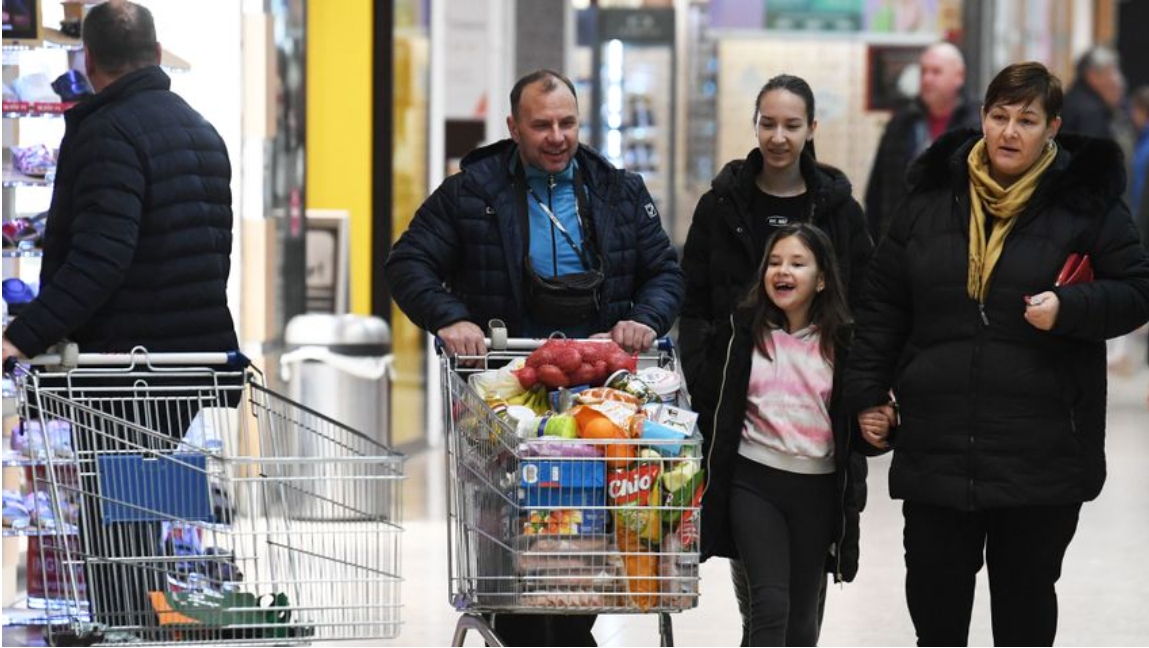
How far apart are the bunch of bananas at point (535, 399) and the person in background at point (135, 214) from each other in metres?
1.31

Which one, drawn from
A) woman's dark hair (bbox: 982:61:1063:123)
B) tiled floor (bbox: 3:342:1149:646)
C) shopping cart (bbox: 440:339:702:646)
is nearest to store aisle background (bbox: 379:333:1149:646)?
tiled floor (bbox: 3:342:1149:646)

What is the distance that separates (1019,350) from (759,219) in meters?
1.05

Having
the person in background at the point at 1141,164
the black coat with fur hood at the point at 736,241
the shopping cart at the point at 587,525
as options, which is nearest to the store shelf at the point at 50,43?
the black coat with fur hood at the point at 736,241

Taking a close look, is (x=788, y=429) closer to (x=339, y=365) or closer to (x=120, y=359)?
(x=120, y=359)

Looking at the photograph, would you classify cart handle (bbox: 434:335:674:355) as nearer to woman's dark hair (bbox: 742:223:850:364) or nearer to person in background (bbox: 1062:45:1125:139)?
woman's dark hair (bbox: 742:223:850:364)

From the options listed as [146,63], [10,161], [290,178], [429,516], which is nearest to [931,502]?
[146,63]

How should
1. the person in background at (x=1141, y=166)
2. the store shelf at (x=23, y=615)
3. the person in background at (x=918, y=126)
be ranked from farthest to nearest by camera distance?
1. the person in background at (x=1141, y=166)
2. the person in background at (x=918, y=126)
3. the store shelf at (x=23, y=615)

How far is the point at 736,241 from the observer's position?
572 cm

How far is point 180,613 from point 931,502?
1706mm

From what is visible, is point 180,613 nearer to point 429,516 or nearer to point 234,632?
point 234,632

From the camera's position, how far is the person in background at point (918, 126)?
10.3 m

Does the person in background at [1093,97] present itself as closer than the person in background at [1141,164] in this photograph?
Yes

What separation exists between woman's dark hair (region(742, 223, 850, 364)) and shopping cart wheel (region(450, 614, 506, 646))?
0.99 metres

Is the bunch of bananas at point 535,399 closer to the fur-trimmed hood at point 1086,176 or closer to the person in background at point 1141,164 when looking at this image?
the fur-trimmed hood at point 1086,176
